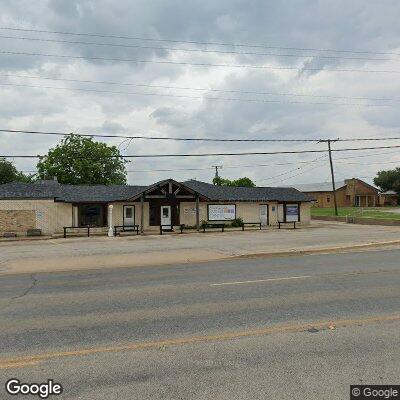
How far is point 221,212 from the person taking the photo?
123 feet

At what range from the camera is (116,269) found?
13953 millimetres

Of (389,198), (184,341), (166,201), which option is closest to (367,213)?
(166,201)

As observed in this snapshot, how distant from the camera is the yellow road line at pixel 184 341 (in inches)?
204

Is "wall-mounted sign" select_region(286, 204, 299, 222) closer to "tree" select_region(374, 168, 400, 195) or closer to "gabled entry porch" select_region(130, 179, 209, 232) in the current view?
"gabled entry porch" select_region(130, 179, 209, 232)

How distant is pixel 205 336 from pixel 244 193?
3446 centimetres

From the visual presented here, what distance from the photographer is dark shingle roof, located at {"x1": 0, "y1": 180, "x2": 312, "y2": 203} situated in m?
33.0

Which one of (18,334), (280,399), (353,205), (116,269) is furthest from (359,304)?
(353,205)

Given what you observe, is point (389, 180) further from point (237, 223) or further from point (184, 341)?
point (184, 341)

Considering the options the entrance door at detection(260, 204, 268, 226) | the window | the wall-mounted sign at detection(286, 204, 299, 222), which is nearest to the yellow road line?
the window

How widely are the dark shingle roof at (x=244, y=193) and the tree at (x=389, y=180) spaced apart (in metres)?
49.0

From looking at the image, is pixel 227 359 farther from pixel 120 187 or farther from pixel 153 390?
pixel 120 187

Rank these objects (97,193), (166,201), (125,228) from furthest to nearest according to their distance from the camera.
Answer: (97,193)
(166,201)
(125,228)

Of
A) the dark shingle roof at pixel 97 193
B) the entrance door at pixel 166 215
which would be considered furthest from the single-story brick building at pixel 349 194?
the dark shingle roof at pixel 97 193

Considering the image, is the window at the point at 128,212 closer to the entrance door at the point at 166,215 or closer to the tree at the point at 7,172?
the entrance door at the point at 166,215
